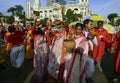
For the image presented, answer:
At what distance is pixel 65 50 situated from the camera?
490 cm

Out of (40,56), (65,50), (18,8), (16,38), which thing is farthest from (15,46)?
(18,8)

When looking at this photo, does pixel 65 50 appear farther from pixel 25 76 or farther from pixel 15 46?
pixel 15 46

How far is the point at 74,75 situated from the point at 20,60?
4.90 metres

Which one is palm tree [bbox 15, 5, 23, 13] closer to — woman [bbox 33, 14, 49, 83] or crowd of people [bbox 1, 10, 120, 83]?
crowd of people [bbox 1, 10, 120, 83]

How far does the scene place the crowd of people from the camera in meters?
4.87

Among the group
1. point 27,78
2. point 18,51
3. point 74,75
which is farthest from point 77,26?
→ point 18,51

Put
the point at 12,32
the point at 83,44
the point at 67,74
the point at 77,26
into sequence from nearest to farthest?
the point at 67,74
the point at 83,44
the point at 77,26
the point at 12,32

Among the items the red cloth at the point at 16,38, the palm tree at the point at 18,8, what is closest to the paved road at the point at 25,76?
the red cloth at the point at 16,38

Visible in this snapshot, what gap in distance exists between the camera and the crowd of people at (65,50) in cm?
487

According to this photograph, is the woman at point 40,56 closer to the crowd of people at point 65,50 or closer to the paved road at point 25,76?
the crowd of people at point 65,50

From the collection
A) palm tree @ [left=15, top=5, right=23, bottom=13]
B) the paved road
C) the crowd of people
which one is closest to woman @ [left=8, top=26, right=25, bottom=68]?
the crowd of people

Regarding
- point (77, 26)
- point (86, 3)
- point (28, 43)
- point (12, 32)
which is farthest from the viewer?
point (86, 3)

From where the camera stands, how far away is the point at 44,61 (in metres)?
8.18

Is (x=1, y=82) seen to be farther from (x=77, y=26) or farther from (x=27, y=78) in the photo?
(x=77, y=26)
